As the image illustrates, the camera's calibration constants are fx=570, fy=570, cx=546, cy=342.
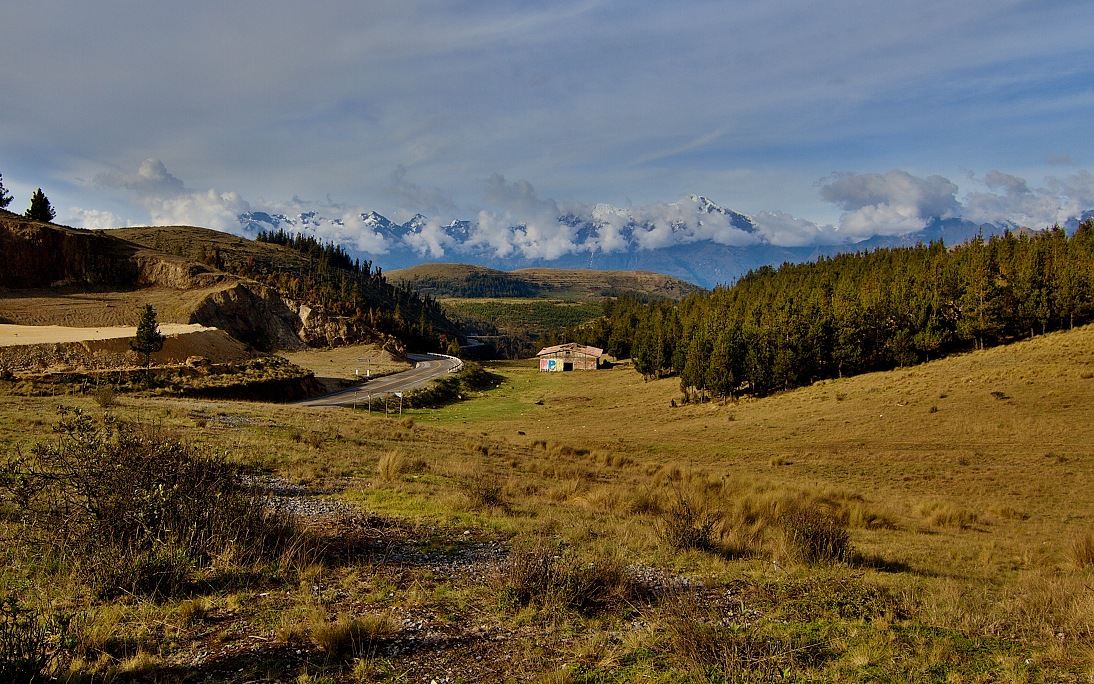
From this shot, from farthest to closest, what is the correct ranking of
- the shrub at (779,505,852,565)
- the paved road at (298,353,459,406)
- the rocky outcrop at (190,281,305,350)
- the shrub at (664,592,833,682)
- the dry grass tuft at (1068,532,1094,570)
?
the rocky outcrop at (190,281,305,350) < the paved road at (298,353,459,406) < the dry grass tuft at (1068,532,1094,570) < the shrub at (779,505,852,565) < the shrub at (664,592,833,682)

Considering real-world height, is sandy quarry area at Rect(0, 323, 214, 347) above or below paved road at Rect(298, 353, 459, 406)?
above

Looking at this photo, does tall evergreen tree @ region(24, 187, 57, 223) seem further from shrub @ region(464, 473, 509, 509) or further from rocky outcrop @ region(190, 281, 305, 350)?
shrub @ region(464, 473, 509, 509)

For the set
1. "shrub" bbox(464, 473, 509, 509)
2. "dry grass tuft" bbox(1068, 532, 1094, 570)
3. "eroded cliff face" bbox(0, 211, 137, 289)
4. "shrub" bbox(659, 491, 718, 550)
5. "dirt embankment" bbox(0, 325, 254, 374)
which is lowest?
"dry grass tuft" bbox(1068, 532, 1094, 570)

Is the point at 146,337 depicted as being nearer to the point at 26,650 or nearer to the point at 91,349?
the point at 91,349

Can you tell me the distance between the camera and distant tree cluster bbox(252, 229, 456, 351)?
98.8m

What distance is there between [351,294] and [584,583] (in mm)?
113665

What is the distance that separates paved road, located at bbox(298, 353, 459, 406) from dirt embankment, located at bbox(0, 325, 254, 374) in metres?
10.3

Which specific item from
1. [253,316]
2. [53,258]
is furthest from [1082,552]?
[53,258]

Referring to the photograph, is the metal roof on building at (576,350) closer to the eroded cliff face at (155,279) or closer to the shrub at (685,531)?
the eroded cliff face at (155,279)

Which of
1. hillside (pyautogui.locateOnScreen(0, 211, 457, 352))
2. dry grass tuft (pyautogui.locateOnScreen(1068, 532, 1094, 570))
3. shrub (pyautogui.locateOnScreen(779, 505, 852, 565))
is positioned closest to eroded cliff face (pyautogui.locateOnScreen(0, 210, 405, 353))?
hillside (pyautogui.locateOnScreen(0, 211, 457, 352))

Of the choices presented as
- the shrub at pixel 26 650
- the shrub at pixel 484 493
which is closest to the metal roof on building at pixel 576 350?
the shrub at pixel 484 493

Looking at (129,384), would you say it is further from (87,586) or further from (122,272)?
(122,272)

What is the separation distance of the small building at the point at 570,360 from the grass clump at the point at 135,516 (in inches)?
4074

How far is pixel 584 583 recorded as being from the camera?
664 cm
